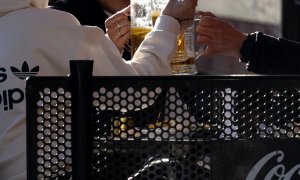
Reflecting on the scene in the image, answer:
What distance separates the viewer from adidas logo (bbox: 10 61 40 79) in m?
2.18

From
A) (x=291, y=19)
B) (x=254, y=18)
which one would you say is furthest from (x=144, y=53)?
(x=254, y=18)

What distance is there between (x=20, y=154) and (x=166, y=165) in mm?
582

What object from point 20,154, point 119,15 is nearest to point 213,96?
point 20,154

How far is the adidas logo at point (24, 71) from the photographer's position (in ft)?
7.15

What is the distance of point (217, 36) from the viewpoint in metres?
2.96

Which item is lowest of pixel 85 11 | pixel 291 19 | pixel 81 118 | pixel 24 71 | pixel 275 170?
pixel 275 170

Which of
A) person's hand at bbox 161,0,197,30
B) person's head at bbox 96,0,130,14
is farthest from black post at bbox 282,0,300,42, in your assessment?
person's hand at bbox 161,0,197,30

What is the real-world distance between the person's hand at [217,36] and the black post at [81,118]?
134 cm

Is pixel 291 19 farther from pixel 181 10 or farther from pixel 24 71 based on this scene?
pixel 24 71

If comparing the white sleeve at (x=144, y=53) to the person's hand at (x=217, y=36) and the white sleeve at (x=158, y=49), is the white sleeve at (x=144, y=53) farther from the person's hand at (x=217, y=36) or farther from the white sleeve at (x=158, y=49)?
the person's hand at (x=217, y=36)

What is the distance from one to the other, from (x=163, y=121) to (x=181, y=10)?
2.71 ft

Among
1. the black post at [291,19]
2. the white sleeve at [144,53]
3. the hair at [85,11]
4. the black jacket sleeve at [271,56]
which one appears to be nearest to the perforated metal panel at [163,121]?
the white sleeve at [144,53]

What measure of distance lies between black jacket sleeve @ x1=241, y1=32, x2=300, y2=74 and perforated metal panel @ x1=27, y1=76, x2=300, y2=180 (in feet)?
4.57

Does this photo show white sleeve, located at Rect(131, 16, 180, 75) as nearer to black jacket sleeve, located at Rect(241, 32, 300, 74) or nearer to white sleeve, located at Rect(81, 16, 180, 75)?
white sleeve, located at Rect(81, 16, 180, 75)
